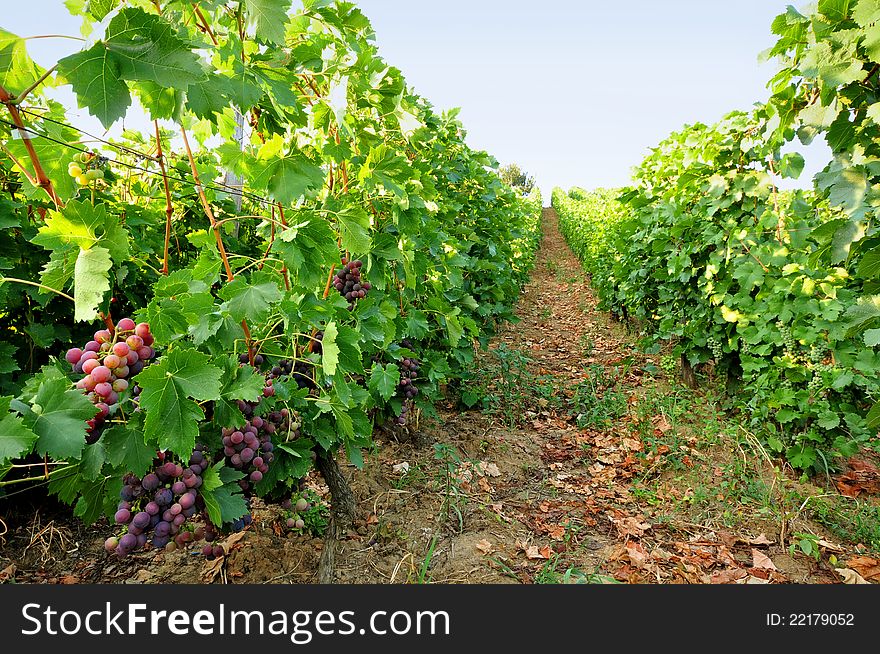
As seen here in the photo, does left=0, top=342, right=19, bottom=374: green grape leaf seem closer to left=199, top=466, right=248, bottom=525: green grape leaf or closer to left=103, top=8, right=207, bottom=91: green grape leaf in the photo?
left=199, top=466, right=248, bottom=525: green grape leaf

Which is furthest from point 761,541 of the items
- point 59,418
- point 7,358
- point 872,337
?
point 7,358

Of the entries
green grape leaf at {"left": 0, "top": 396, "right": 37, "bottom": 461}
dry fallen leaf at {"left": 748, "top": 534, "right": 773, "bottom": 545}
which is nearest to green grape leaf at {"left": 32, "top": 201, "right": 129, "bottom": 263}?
green grape leaf at {"left": 0, "top": 396, "right": 37, "bottom": 461}

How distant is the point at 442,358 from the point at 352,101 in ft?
6.34

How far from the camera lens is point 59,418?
1.32 meters

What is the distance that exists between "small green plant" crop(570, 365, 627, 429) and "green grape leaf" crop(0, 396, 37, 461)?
4212 millimetres

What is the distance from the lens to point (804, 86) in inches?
104

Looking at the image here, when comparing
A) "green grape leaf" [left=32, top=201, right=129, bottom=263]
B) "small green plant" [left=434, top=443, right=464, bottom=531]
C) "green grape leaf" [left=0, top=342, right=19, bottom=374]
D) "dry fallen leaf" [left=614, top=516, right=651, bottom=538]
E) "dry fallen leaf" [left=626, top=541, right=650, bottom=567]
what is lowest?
"dry fallen leaf" [left=626, top=541, right=650, bottom=567]

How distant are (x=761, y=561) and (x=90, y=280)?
11.4ft

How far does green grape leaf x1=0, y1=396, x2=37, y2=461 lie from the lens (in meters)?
1.17

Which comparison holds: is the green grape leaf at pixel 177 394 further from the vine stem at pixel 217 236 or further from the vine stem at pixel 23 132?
the vine stem at pixel 23 132

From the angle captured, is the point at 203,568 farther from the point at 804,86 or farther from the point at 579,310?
the point at 579,310

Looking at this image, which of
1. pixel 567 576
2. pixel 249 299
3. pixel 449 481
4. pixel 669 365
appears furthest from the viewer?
pixel 669 365

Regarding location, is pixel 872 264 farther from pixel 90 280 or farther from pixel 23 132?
pixel 23 132

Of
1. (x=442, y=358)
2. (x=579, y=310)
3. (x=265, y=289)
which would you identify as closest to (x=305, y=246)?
(x=265, y=289)
